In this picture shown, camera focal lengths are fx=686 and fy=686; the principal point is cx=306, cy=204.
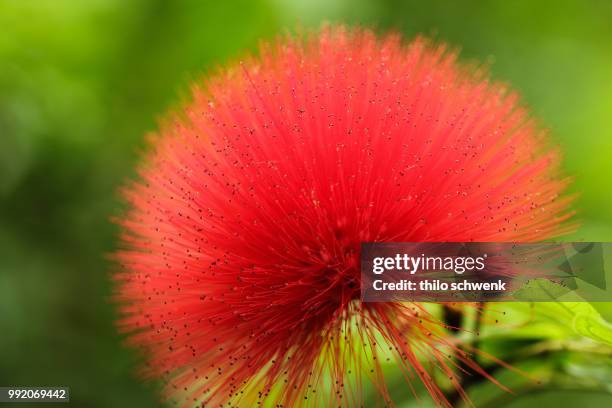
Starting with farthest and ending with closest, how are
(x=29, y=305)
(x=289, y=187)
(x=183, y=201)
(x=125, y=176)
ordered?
1. (x=125, y=176)
2. (x=29, y=305)
3. (x=183, y=201)
4. (x=289, y=187)

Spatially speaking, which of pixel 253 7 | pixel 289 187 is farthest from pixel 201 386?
pixel 253 7

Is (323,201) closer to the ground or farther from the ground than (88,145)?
closer to the ground

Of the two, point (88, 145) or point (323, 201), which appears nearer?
point (323, 201)

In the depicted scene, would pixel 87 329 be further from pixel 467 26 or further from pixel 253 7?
pixel 467 26

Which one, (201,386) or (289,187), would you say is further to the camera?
(201,386)

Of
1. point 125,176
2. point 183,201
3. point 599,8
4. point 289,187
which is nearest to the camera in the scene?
point 289,187

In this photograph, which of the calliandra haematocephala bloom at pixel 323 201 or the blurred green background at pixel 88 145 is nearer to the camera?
the calliandra haematocephala bloom at pixel 323 201

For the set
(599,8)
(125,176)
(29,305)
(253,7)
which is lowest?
(29,305)

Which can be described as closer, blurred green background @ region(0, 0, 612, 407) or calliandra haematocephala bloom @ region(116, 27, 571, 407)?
calliandra haematocephala bloom @ region(116, 27, 571, 407)
